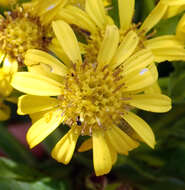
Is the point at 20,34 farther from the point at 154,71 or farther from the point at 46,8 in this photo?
the point at 154,71

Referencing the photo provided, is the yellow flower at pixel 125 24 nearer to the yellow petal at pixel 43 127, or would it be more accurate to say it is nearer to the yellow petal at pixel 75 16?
the yellow petal at pixel 75 16

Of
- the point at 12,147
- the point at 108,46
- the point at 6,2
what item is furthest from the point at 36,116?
the point at 12,147

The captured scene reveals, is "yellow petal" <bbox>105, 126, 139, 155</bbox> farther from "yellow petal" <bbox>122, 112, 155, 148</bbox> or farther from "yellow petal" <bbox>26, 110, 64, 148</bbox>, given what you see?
"yellow petal" <bbox>26, 110, 64, 148</bbox>

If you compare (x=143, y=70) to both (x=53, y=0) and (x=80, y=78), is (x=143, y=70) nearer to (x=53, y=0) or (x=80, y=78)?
(x=80, y=78)

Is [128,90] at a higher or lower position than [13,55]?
lower

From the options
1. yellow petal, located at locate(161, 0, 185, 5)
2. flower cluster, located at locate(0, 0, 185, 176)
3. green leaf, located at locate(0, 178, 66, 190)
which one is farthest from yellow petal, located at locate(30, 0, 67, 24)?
green leaf, located at locate(0, 178, 66, 190)

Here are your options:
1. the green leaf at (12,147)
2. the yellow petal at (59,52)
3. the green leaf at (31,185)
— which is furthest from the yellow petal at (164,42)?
the green leaf at (12,147)

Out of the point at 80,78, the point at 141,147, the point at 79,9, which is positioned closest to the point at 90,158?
the point at 141,147
